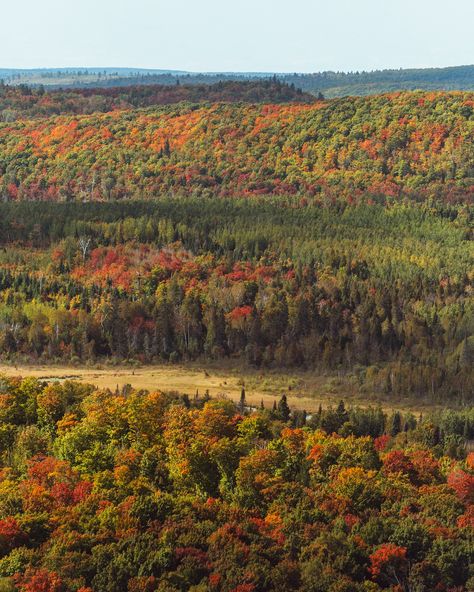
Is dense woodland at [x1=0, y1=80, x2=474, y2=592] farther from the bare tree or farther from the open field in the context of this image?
the open field

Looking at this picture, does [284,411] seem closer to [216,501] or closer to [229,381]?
[229,381]

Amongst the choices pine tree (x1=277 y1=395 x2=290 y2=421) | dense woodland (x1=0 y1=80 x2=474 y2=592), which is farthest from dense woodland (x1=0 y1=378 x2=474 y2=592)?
pine tree (x1=277 y1=395 x2=290 y2=421)

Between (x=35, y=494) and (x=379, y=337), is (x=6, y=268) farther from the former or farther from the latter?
(x=35, y=494)

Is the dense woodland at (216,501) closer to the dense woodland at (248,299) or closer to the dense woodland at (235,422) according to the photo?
the dense woodland at (235,422)

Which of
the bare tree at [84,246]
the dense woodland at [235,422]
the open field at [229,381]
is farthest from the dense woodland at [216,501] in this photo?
the bare tree at [84,246]

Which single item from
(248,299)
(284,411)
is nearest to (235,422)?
(284,411)
